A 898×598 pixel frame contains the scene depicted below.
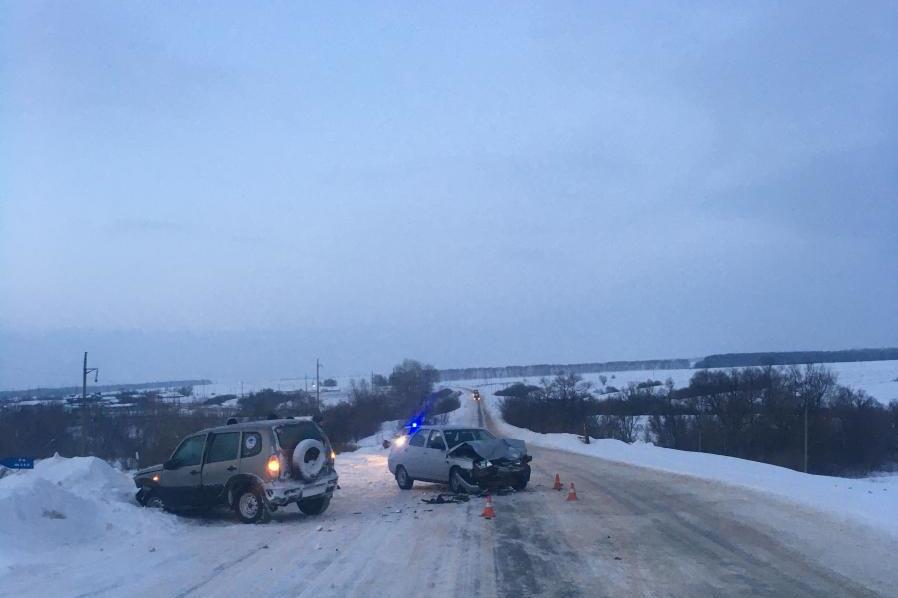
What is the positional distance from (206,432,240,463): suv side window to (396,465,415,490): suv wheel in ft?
23.3

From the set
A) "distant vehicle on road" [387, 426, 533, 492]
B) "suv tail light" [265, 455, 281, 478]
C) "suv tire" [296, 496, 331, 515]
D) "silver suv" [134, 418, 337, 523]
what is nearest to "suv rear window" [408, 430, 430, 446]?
"distant vehicle on road" [387, 426, 533, 492]

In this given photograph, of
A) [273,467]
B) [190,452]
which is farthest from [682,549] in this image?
[190,452]

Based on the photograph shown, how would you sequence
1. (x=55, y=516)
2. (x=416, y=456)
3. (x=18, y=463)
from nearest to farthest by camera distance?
(x=55, y=516) < (x=18, y=463) < (x=416, y=456)

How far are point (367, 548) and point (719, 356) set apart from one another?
407 feet

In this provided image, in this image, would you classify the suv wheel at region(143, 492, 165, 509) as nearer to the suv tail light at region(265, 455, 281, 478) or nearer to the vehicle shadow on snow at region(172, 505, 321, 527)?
the vehicle shadow on snow at region(172, 505, 321, 527)

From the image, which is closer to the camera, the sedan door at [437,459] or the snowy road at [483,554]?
the snowy road at [483,554]

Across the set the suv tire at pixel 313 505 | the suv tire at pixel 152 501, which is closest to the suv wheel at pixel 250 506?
the suv tire at pixel 313 505

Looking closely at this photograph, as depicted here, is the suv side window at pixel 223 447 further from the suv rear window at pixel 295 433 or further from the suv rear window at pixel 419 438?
the suv rear window at pixel 419 438

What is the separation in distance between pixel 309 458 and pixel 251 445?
3.69 feet

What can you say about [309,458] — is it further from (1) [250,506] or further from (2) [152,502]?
(2) [152,502]

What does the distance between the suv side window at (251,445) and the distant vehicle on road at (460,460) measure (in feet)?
19.7

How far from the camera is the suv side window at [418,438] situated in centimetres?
2166

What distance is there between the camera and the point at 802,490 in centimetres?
1783

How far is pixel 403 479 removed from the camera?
21.8 m
